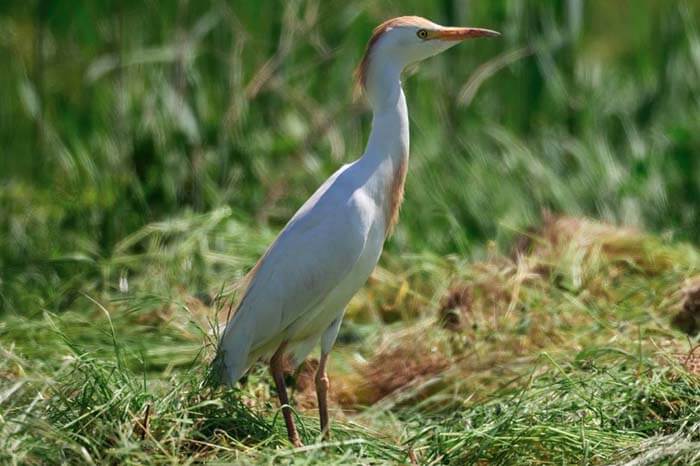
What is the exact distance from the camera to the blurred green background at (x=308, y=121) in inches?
258

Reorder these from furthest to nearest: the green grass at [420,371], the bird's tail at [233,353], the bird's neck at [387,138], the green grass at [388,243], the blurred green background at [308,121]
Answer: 1. the blurred green background at [308,121]
2. the bird's neck at [387,138]
3. the bird's tail at [233,353]
4. the green grass at [388,243]
5. the green grass at [420,371]

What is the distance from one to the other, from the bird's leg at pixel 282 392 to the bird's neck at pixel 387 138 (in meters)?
0.56

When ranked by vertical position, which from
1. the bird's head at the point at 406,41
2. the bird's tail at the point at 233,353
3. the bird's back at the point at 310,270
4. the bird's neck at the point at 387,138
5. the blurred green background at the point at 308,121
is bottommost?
the blurred green background at the point at 308,121

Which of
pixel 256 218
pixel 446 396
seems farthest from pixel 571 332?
pixel 256 218

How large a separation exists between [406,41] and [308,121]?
9.56ft

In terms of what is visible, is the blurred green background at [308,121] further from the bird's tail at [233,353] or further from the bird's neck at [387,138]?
the bird's tail at [233,353]

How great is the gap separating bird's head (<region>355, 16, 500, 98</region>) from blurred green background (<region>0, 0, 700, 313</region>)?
74.1 inches

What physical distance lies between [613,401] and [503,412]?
1.09 feet

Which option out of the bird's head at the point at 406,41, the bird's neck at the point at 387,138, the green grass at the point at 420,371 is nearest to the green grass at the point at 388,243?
the green grass at the point at 420,371

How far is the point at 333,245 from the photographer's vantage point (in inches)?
161

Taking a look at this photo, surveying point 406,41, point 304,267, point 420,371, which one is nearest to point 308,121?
point 420,371

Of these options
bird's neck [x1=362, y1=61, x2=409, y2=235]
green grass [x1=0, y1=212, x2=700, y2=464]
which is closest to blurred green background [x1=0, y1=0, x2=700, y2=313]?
green grass [x1=0, y1=212, x2=700, y2=464]

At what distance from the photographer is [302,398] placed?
15.9 ft

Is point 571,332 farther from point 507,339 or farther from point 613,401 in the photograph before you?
point 613,401
